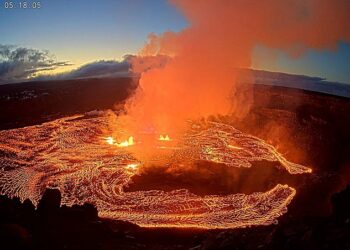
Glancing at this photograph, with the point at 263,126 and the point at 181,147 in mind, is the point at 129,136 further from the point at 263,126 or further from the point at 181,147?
the point at 263,126

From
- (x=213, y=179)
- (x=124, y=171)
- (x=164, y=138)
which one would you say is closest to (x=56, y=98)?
(x=164, y=138)

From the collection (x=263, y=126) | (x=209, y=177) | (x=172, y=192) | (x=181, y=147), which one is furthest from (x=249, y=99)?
(x=172, y=192)

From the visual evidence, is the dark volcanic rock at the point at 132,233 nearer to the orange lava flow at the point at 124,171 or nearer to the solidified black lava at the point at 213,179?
the orange lava flow at the point at 124,171

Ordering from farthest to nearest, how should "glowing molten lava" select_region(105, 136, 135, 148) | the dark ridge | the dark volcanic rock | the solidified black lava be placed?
the dark ridge → "glowing molten lava" select_region(105, 136, 135, 148) → the solidified black lava → the dark volcanic rock

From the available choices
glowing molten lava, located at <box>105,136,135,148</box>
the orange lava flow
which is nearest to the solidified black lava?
the orange lava flow

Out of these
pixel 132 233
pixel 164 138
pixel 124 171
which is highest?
pixel 164 138

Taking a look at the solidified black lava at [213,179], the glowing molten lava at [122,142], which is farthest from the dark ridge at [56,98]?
the solidified black lava at [213,179]

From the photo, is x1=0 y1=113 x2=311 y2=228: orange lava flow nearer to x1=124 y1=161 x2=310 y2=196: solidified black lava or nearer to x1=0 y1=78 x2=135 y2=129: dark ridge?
x1=124 y1=161 x2=310 y2=196: solidified black lava

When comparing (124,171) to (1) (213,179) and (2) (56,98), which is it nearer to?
(1) (213,179)

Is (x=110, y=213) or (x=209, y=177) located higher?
(x=209, y=177)
